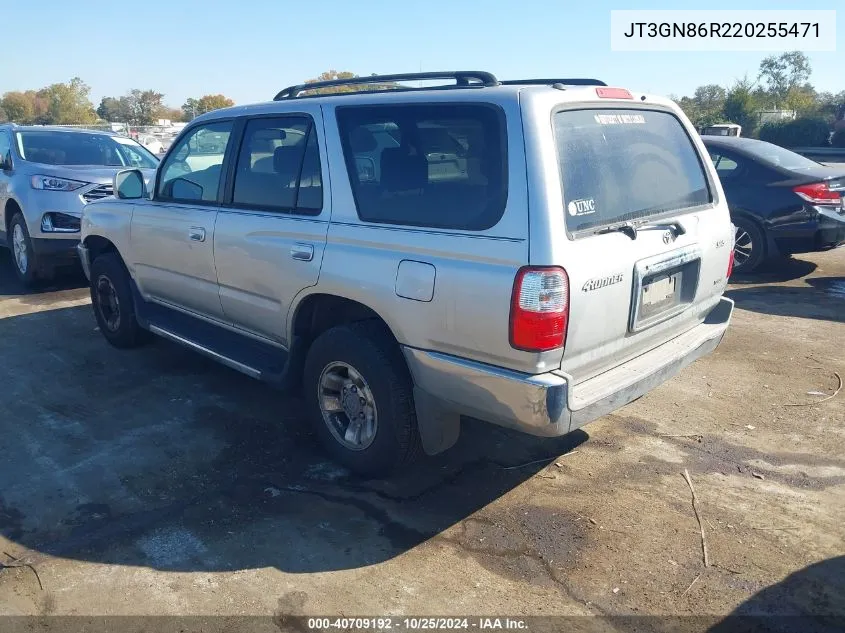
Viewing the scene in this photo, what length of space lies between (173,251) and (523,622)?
136 inches

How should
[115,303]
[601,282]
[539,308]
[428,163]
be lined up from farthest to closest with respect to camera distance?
[115,303], [428,163], [601,282], [539,308]

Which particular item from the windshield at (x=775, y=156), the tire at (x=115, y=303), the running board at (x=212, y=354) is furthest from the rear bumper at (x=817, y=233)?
the tire at (x=115, y=303)

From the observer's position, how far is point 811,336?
6180mm

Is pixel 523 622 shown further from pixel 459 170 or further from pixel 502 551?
pixel 459 170

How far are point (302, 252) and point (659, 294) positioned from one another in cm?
187

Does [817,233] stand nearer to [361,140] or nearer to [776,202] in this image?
[776,202]

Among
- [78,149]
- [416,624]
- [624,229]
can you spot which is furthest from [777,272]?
[78,149]

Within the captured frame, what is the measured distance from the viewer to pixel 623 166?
11.4 ft

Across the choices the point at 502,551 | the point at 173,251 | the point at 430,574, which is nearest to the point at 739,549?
the point at 502,551

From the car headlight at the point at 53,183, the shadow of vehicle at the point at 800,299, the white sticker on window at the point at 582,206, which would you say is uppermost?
the car headlight at the point at 53,183

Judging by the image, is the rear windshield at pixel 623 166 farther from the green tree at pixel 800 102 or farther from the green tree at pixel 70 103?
the green tree at pixel 70 103

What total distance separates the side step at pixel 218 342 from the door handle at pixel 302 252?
0.68m

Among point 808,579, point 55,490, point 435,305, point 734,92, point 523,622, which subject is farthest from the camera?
point 734,92

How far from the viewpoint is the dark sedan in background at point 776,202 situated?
7965mm
